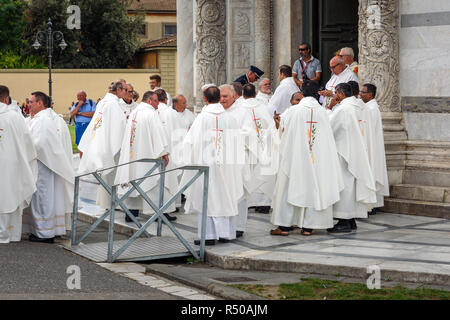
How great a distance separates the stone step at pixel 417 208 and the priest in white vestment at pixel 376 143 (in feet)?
0.77

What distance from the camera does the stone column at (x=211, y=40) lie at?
583 inches

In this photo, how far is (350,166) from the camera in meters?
10.1

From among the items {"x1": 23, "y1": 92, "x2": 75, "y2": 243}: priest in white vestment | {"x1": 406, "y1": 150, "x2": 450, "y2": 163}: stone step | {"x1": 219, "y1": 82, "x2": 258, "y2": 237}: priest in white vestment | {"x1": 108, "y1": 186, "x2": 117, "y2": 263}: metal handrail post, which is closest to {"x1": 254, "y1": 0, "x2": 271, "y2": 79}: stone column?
{"x1": 406, "y1": 150, "x2": 450, "y2": 163}: stone step

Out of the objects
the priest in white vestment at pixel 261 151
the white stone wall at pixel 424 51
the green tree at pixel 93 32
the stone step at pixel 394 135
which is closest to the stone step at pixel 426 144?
the stone step at pixel 394 135

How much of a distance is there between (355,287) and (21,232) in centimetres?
474

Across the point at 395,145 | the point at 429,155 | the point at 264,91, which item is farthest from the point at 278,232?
the point at 264,91

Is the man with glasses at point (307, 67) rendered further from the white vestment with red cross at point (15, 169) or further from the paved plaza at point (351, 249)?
the white vestment with red cross at point (15, 169)

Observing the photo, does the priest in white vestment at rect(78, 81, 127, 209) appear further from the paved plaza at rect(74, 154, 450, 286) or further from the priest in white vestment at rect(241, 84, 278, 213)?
the priest in white vestment at rect(241, 84, 278, 213)

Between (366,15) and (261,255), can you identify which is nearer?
(261,255)

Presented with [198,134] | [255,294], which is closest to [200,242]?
[198,134]

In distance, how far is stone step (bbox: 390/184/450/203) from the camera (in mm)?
11281

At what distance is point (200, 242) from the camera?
8.84m

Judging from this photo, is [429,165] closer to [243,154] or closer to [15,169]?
[243,154]

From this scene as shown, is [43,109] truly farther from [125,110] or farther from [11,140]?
[125,110]
